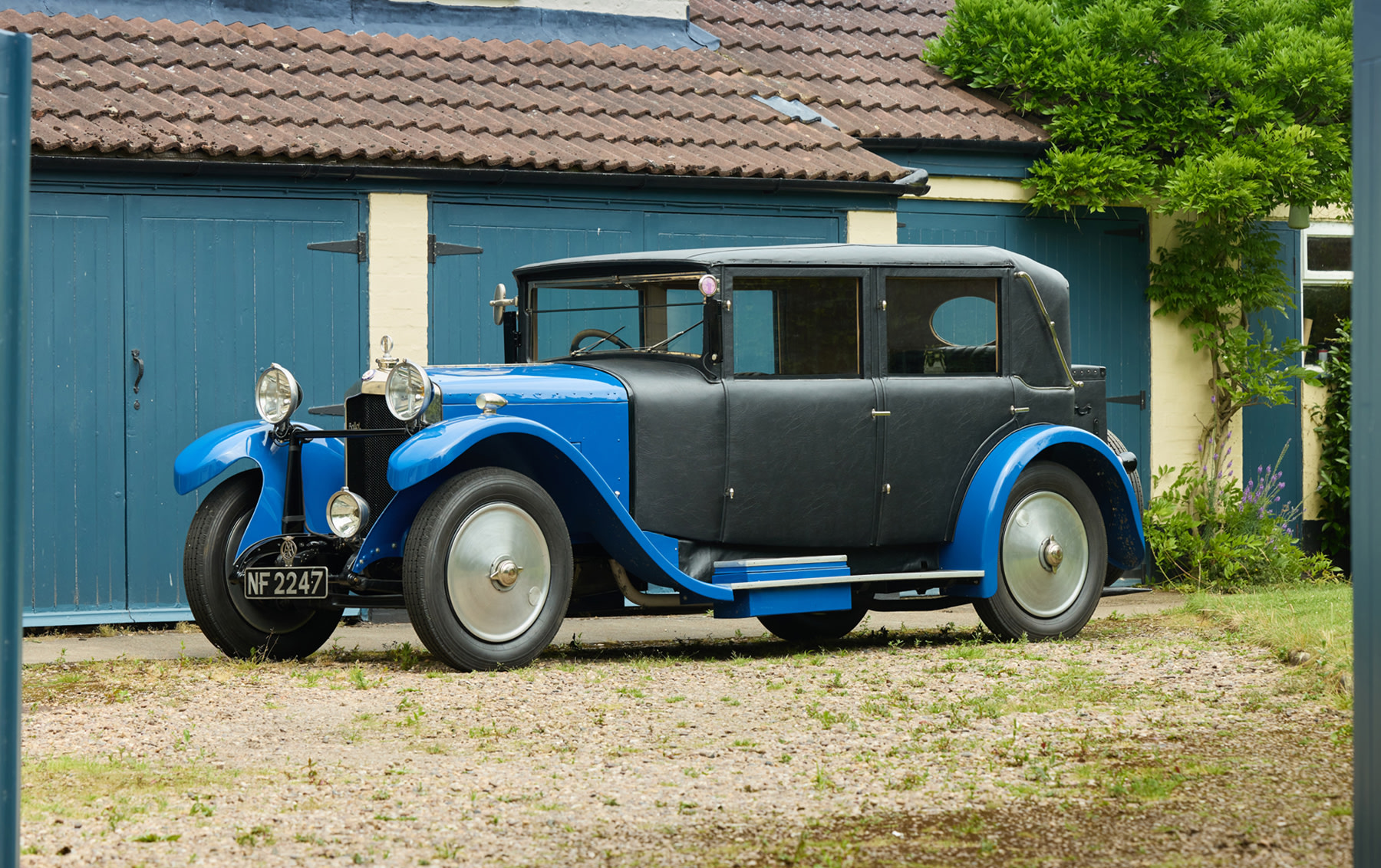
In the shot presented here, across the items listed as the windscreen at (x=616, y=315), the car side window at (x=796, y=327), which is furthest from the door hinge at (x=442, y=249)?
the car side window at (x=796, y=327)

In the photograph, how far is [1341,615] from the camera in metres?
7.73

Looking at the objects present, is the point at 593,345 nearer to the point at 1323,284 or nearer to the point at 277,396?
the point at 277,396

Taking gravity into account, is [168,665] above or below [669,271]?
below

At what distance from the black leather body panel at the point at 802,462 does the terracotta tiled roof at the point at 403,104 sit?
3.03 meters

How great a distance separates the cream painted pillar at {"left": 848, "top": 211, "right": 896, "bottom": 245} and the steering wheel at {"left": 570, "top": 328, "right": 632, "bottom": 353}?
3301 mm

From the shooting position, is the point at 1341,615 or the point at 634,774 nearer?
the point at 634,774

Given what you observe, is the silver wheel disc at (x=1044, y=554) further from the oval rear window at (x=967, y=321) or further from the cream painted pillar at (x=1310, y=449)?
the cream painted pillar at (x=1310, y=449)

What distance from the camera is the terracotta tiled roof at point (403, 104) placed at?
360 inches

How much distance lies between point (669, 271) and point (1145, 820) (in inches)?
155

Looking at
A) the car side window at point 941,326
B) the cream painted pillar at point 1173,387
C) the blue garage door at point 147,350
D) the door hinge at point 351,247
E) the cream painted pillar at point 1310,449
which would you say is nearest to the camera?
the car side window at point 941,326

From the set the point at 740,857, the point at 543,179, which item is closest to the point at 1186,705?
the point at 740,857

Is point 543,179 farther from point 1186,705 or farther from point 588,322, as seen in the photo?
point 1186,705

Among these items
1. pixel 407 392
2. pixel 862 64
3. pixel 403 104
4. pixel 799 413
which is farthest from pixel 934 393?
pixel 862 64

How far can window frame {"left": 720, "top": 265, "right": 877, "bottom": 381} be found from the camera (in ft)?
23.7
